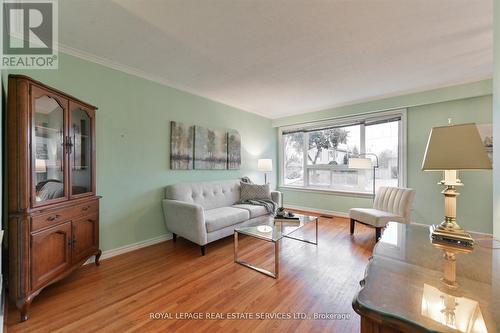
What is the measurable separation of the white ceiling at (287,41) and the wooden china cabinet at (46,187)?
80cm

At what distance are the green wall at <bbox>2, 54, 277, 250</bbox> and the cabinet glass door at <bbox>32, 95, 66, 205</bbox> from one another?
58 cm

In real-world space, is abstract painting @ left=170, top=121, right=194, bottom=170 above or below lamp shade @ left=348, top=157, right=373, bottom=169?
above

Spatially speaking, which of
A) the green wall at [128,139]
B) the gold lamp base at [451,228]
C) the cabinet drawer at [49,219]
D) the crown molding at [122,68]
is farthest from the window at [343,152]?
the cabinet drawer at [49,219]

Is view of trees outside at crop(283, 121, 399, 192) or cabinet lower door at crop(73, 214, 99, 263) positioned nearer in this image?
cabinet lower door at crop(73, 214, 99, 263)

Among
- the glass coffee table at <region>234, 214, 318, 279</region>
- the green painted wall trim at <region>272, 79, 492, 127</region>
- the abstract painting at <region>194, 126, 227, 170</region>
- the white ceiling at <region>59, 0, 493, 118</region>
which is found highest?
the white ceiling at <region>59, 0, 493, 118</region>

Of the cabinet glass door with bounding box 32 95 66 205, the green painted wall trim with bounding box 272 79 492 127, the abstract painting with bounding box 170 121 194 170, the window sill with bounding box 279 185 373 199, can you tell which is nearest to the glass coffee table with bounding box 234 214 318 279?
the abstract painting with bounding box 170 121 194 170

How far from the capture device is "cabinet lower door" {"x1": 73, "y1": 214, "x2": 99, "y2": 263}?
195 cm

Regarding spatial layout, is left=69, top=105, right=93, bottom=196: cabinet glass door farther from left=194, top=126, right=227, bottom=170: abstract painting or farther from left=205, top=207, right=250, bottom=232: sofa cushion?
left=194, top=126, right=227, bottom=170: abstract painting

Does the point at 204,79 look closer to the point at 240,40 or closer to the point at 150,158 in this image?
the point at 240,40

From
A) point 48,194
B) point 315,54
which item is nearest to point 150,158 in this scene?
point 48,194

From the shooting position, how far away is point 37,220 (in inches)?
62.5

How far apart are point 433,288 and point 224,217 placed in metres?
2.33

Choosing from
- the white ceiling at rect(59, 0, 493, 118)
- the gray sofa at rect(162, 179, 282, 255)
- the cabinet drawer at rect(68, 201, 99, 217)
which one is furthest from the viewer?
the gray sofa at rect(162, 179, 282, 255)

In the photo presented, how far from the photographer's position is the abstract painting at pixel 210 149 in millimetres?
3488
